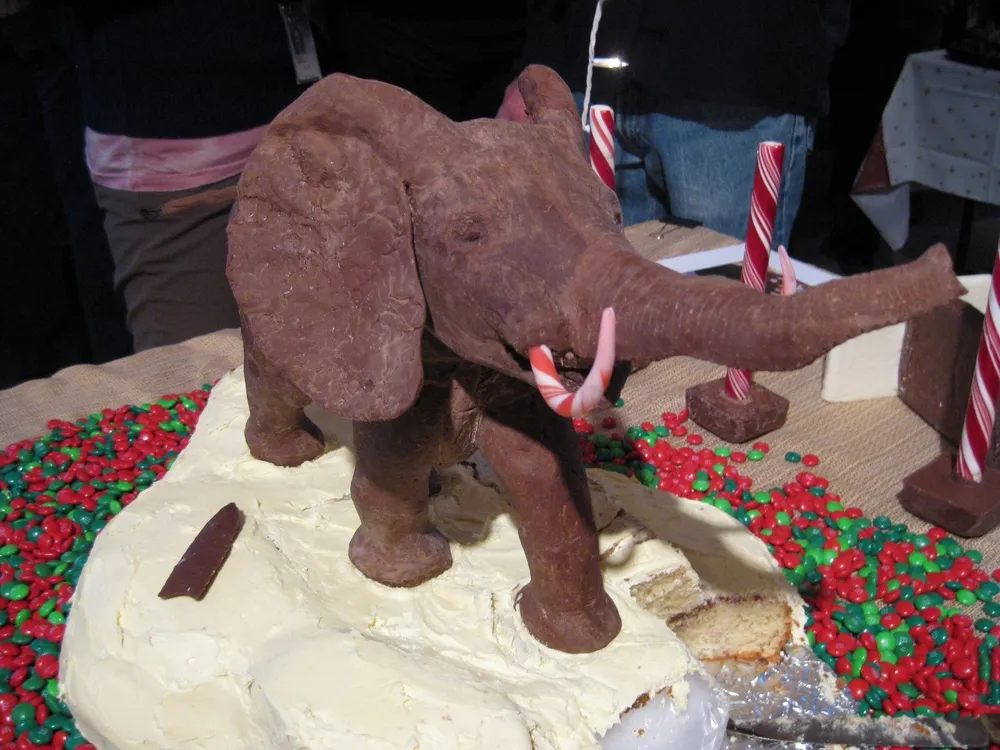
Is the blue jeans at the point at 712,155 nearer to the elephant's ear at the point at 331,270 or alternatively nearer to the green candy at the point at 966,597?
the green candy at the point at 966,597

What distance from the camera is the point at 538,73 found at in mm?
976

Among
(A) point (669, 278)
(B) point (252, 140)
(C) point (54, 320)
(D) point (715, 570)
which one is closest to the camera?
(A) point (669, 278)

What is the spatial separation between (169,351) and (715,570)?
4.34 feet

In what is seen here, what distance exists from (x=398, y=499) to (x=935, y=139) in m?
2.13

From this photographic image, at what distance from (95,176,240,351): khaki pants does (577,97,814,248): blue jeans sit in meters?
0.98

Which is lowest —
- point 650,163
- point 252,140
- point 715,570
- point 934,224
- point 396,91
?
point 934,224

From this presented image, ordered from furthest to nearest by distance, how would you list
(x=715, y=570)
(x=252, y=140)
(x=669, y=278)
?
(x=252, y=140)
(x=715, y=570)
(x=669, y=278)

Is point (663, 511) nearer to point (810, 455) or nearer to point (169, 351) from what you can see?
point (810, 455)

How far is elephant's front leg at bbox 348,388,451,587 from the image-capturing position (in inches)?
40.7

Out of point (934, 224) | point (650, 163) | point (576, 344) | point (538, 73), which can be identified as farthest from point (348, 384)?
point (934, 224)

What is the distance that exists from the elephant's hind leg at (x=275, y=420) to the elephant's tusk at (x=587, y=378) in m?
0.54

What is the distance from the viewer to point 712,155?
7.20 feet

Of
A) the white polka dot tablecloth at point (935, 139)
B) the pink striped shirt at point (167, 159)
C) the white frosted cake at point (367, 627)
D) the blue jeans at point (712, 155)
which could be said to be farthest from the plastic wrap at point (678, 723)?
the white polka dot tablecloth at point (935, 139)

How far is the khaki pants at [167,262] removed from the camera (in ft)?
6.01
